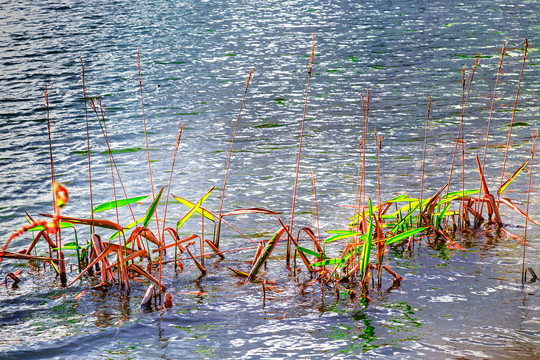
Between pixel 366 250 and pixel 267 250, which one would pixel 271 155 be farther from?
pixel 366 250

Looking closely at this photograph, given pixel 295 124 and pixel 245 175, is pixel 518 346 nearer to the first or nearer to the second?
pixel 245 175

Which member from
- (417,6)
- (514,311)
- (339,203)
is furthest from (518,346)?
(417,6)

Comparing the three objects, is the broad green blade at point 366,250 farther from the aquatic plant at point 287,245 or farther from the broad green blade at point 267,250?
the broad green blade at point 267,250

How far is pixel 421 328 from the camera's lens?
15.2ft

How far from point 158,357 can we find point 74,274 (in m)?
1.89

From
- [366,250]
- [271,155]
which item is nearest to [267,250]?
[366,250]

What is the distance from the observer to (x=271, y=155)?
33.3 ft

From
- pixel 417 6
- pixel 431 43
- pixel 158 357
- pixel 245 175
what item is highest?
pixel 417 6

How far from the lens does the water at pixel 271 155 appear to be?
4.63 meters

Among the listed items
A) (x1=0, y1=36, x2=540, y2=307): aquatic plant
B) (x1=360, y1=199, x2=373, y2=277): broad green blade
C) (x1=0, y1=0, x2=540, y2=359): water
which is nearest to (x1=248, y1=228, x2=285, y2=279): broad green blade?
(x1=0, y1=36, x2=540, y2=307): aquatic plant

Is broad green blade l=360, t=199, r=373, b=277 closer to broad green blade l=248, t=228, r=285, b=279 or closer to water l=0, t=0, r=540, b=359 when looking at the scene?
water l=0, t=0, r=540, b=359

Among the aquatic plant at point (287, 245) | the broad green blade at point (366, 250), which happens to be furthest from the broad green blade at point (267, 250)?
the broad green blade at point (366, 250)

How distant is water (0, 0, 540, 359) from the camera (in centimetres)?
463

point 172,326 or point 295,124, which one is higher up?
point 295,124
